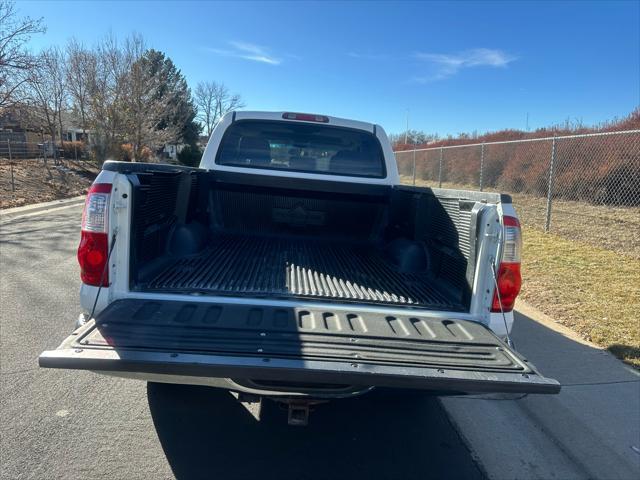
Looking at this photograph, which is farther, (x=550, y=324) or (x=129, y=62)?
(x=129, y=62)

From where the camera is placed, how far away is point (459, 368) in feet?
7.41

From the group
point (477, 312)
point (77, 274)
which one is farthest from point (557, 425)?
point (77, 274)

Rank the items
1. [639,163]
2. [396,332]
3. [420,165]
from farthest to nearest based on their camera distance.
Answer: [420,165]
[639,163]
[396,332]

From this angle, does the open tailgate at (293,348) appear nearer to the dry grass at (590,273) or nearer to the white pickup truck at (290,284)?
the white pickup truck at (290,284)

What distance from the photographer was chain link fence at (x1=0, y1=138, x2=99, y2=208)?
18484 mm

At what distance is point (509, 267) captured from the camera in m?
2.82

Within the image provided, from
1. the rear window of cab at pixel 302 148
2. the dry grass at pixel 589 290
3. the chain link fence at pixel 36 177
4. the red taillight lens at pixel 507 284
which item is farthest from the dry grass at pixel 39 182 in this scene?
the red taillight lens at pixel 507 284

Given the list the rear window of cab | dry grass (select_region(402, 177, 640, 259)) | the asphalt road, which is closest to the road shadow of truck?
the asphalt road

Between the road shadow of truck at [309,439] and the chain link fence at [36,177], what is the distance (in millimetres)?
15740

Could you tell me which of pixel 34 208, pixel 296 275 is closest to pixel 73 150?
pixel 34 208

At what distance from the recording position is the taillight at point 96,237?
8.82ft

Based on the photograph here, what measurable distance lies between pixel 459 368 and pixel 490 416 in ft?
5.86

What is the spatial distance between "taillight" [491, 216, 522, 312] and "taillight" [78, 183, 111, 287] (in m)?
2.25

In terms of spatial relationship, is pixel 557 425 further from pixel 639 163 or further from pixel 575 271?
pixel 639 163
